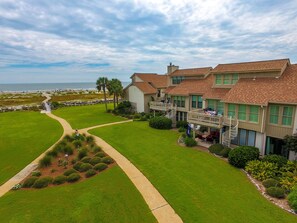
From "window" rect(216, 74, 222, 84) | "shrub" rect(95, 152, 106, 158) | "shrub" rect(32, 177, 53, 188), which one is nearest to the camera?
"shrub" rect(32, 177, 53, 188)

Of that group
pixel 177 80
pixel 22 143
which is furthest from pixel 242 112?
pixel 22 143

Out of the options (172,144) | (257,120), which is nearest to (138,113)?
(172,144)

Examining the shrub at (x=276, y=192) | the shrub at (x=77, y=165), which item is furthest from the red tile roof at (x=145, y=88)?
the shrub at (x=276, y=192)

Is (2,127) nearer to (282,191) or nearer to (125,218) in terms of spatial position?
(125,218)

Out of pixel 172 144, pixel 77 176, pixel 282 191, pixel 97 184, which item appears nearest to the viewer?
pixel 282 191

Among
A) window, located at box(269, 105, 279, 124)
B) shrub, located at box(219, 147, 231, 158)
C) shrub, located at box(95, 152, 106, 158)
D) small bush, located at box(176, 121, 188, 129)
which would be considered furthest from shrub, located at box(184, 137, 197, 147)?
shrub, located at box(95, 152, 106, 158)

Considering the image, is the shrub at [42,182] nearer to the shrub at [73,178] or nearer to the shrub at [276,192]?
the shrub at [73,178]

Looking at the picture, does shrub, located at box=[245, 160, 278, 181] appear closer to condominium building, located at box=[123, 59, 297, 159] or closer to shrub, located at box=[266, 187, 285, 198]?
shrub, located at box=[266, 187, 285, 198]
